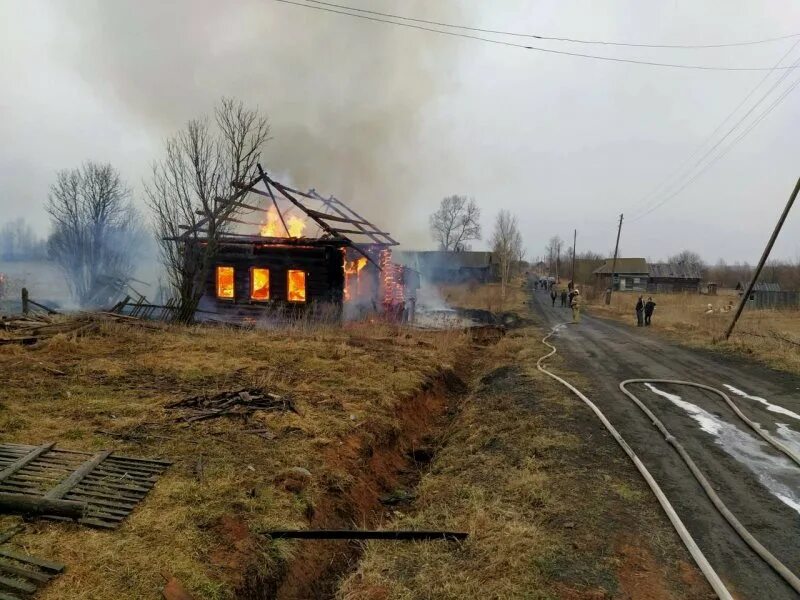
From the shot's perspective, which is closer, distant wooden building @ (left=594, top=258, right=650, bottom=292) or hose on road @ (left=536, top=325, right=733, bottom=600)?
hose on road @ (left=536, top=325, right=733, bottom=600)

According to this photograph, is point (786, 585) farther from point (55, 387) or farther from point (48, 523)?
point (55, 387)

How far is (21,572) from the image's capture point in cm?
325

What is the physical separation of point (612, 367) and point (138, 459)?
34.6ft

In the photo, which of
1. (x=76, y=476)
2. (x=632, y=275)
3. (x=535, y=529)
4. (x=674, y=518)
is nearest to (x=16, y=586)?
(x=76, y=476)

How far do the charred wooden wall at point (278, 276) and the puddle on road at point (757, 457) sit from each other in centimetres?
1430

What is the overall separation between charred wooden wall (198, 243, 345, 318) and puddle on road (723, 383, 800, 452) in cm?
1438

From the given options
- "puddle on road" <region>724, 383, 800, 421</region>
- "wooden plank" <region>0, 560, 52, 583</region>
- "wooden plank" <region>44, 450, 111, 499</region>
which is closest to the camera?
"wooden plank" <region>0, 560, 52, 583</region>

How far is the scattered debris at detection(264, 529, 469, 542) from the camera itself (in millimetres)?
4324

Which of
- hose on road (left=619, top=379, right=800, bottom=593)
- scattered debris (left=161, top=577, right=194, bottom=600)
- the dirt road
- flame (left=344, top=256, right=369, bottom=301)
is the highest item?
flame (left=344, top=256, right=369, bottom=301)

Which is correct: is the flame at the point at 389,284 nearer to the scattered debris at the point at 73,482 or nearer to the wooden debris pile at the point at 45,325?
the wooden debris pile at the point at 45,325

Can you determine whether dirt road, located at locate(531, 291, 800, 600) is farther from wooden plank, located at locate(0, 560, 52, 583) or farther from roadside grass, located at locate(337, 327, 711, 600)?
wooden plank, located at locate(0, 560, 52, 583)

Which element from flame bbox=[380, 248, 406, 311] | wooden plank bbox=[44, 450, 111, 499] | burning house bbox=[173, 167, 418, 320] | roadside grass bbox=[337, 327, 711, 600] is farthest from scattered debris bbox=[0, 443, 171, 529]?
flame bbox=[380, 248, 406, 311]

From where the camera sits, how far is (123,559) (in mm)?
3609

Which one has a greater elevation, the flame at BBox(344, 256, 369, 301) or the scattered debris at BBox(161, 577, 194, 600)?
the flame at BBox(344, 256, 369, 301)
